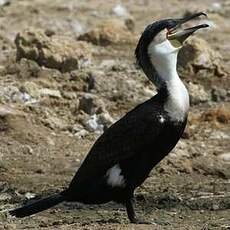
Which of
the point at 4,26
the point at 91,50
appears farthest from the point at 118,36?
the point at 4,26

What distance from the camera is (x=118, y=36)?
14.2 metres

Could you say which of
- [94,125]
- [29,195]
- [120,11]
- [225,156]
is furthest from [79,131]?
[120,11]

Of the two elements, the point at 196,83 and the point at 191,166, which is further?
the point at 196,83

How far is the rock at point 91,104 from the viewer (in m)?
10.7

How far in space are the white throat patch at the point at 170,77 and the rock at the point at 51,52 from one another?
522 cm

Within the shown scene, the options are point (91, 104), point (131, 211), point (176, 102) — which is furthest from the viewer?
point (91, 104)

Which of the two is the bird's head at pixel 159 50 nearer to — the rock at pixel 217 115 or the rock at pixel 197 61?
the rock at pixel 217 115

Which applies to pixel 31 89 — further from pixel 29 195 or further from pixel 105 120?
pixel 29 195

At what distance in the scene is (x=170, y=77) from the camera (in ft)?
22.5

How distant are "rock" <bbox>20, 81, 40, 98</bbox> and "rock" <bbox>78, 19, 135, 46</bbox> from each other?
8.89 ft

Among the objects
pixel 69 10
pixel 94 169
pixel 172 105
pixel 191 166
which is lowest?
pixel 69 10

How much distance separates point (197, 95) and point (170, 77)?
189 inches

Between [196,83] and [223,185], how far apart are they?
3292mm

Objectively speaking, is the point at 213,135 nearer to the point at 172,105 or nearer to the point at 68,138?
the point at 68,138
